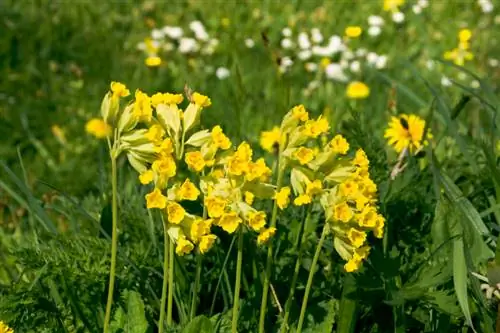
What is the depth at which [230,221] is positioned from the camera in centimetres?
162

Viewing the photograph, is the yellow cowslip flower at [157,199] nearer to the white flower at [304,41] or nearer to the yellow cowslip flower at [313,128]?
the yellow cowslip flower at [313,128]

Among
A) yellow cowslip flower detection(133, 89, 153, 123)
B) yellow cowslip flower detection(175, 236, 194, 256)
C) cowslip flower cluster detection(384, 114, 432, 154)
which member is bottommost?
cowslip flower cluster detection(384, 114, 432, 154)

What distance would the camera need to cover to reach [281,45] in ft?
16.2

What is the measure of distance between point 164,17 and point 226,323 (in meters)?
3.39

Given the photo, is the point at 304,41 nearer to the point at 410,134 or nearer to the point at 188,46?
the point at 188,46

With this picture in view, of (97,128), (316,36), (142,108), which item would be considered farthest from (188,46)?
(142,108)

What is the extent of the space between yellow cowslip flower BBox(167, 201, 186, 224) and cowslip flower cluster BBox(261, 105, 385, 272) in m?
0.17

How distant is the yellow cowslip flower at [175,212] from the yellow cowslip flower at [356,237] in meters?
0.30

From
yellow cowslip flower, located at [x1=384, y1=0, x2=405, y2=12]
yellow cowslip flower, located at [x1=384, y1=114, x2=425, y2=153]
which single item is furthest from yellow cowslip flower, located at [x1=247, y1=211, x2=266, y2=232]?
yellow cowslip flower, located at [x1=384, y1=0, x2=405, y2=12]

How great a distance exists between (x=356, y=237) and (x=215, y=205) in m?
0.26

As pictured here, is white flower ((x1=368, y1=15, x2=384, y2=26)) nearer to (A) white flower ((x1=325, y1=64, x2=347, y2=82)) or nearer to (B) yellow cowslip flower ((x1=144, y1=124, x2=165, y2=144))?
(A) white flower ((x1=325, y1=64, x2=347, y2=82))

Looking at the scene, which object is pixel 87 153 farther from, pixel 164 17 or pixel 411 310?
pixel 411 310

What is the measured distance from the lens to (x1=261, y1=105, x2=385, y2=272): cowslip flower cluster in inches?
64.9

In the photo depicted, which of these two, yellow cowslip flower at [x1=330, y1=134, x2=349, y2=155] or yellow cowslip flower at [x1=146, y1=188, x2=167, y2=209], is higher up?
yellow cowslip flower at [x1=330, y1=134, x2=349, y2=155]
